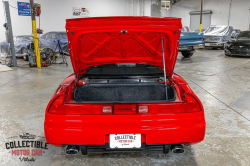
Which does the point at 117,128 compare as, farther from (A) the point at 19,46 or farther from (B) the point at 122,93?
(A) the point at 19,46

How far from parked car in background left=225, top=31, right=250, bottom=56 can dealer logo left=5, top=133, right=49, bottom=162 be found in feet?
29.5

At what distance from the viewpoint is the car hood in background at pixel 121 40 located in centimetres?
160

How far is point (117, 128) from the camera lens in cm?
150

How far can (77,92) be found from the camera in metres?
2.04

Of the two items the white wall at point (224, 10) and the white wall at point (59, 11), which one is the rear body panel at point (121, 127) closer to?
the white wall at point (59, 11)

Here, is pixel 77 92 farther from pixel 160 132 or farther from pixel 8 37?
pixel 8 37

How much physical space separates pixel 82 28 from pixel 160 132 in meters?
1.05

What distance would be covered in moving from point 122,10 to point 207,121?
13.6m

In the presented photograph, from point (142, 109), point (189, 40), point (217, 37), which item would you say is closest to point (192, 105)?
point (142, 109)

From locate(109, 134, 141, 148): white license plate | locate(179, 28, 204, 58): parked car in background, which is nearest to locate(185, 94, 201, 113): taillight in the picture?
locate(109, 134, 141, 148): white license plate

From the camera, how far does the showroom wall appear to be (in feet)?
35.0

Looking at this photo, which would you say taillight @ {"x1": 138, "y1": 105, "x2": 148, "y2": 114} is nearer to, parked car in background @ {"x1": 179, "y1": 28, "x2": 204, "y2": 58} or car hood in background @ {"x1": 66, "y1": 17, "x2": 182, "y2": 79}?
car hood in background @ {"x1": 66, "y1": 17, "x2": 182, "y2": 79}

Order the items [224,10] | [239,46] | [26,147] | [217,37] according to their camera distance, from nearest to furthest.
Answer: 1. [26,147]
2. [239,46]
3. [217,37]
4. [224,10]

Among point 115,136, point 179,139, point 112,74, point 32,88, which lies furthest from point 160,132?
point 32,88
